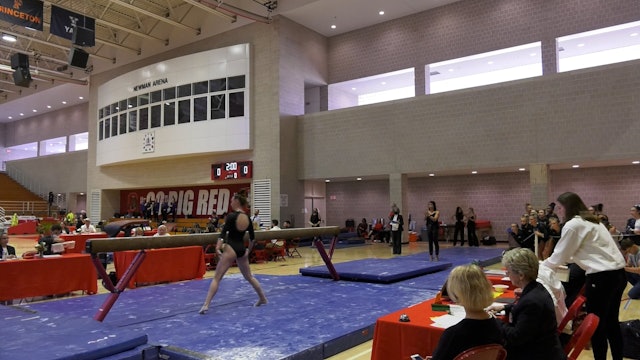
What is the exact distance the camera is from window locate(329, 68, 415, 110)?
20.8 metres

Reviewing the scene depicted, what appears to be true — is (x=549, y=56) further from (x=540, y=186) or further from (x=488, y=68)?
(x=540, y=186)

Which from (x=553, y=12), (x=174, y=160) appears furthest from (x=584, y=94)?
(x=174, y=160)

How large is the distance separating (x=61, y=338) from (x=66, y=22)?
12.6 m

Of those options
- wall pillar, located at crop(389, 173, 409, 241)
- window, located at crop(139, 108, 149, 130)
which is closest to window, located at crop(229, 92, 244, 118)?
window, located at crop(139, 108, 149, 130)

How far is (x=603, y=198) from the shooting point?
16406mm

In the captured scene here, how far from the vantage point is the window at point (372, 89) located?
20.8 meters

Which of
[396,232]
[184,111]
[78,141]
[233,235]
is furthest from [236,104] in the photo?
[78,141]

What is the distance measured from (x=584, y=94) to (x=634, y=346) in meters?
11.5

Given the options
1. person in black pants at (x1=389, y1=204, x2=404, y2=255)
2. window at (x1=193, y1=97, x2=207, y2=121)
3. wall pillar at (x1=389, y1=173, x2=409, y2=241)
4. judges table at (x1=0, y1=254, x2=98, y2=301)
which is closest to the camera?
judges table at (x1=0, y1=254, x2=98, y2=301)

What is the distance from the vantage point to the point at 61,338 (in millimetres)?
4344

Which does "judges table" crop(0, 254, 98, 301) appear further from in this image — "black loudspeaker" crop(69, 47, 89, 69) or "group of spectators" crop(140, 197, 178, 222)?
"group of spectators" crop(140, 197, 178, 222)

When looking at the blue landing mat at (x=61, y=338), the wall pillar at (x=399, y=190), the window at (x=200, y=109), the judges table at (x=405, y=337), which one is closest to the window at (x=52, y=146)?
the window at (x=200, y=109)

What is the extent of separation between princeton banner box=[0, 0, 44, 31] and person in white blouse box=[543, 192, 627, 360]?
44.8 ft

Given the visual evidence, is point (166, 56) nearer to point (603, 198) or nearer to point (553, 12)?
point (553, 12)
